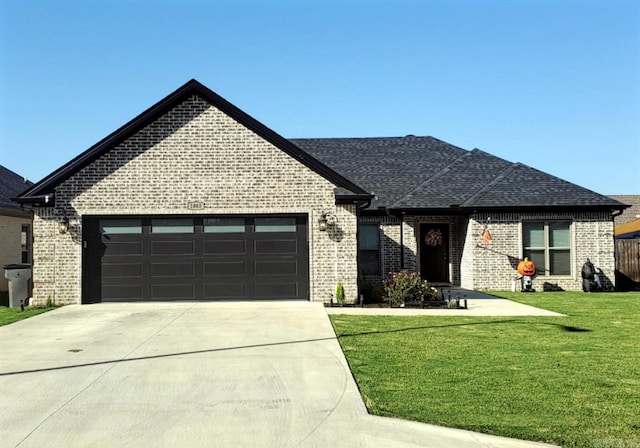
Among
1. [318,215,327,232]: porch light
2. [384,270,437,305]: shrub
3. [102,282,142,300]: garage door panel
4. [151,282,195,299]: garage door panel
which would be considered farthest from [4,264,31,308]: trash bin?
[384,270,437,305]: shrub

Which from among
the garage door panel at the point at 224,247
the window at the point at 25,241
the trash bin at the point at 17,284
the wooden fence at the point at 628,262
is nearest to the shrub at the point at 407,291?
the garage door panel at the point at 224,247

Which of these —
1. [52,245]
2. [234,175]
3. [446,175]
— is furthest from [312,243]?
[446,175]

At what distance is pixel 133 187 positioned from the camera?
15508 mm

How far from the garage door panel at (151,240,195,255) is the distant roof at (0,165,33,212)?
6.82m

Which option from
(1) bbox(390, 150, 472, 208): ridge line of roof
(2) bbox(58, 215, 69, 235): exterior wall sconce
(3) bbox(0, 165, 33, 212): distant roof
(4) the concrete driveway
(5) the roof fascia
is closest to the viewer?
(4) the concrete driveway

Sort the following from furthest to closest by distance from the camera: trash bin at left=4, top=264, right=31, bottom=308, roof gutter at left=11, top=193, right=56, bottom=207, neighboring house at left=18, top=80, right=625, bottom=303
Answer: trash bin at left=4, top=264, right=31, bottom=308 < neighboring house at left=18, top=80, right=625, bottom=303 < roof gutter at left=11, top=193, right=56, bottom=207

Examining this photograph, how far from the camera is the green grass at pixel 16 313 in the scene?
12.8 meters

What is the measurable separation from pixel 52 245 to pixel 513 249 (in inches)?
578

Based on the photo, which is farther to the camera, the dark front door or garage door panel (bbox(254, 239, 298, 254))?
the dark front door

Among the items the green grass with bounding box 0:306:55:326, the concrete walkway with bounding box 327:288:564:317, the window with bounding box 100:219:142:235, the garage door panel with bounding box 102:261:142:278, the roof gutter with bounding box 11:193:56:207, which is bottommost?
the concrete walkway with bounding box 327:288:564:317

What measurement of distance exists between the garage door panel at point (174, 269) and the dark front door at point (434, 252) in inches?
371

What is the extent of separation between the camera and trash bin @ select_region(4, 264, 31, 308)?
1556 centimetres

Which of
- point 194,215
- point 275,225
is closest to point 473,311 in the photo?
point 275,225

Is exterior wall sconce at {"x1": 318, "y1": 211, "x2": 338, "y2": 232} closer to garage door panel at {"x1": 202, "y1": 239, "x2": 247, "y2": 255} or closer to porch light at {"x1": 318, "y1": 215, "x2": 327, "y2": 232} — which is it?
porch light at {"x1": 318, "y1": 215, "x2": 327, "y2": 232}
